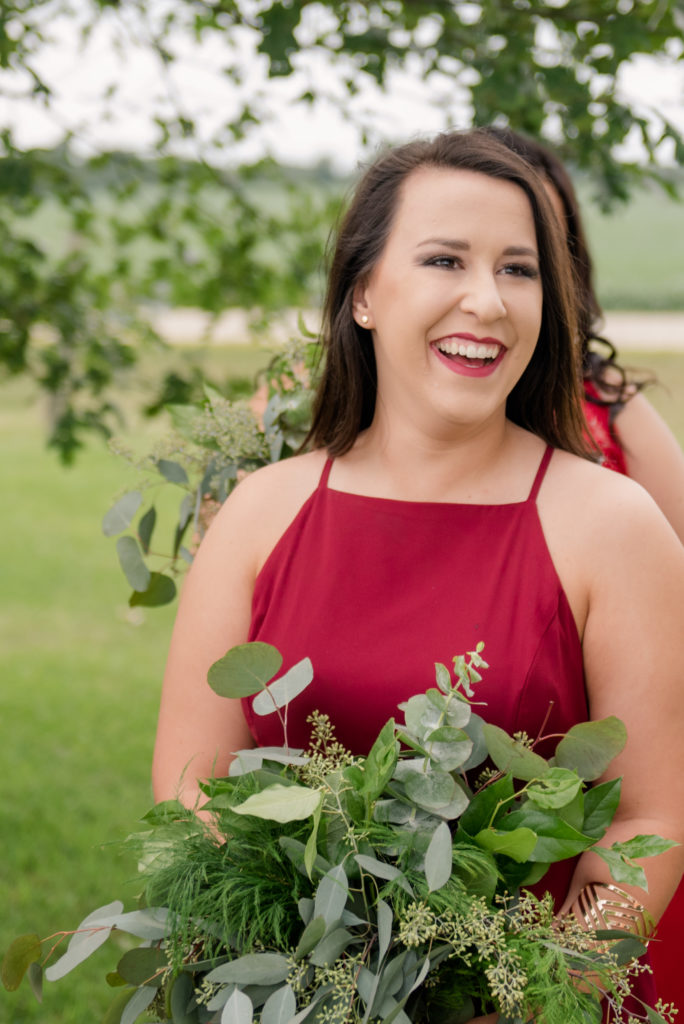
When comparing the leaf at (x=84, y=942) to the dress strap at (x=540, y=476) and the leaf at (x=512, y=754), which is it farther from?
the dress strap at (x=540, y=476)

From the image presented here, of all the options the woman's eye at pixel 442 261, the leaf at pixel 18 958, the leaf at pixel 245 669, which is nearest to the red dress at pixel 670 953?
the woman's eye at pixel 442 261

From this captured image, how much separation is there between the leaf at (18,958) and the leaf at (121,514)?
2.54 feet

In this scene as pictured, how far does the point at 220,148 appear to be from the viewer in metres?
4.98

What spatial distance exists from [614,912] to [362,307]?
3.69ft

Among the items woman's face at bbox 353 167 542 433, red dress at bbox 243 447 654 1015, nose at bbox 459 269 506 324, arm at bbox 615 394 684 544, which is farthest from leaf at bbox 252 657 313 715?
arm at bbox 615 394 684 544

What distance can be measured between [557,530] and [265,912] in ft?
2.49

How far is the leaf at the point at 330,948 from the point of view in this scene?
4.95ft

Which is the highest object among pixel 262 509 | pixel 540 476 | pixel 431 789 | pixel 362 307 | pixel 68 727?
pixel 362 307

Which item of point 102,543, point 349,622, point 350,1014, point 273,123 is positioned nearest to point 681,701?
point 349,622

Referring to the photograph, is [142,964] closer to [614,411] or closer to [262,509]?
[262,509]

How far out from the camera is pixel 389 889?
1.52 meters

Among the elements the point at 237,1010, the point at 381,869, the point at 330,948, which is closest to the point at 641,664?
the point at 381,869

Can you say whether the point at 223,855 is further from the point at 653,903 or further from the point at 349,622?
the point at 653,903

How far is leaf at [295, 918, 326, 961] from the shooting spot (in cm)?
148
